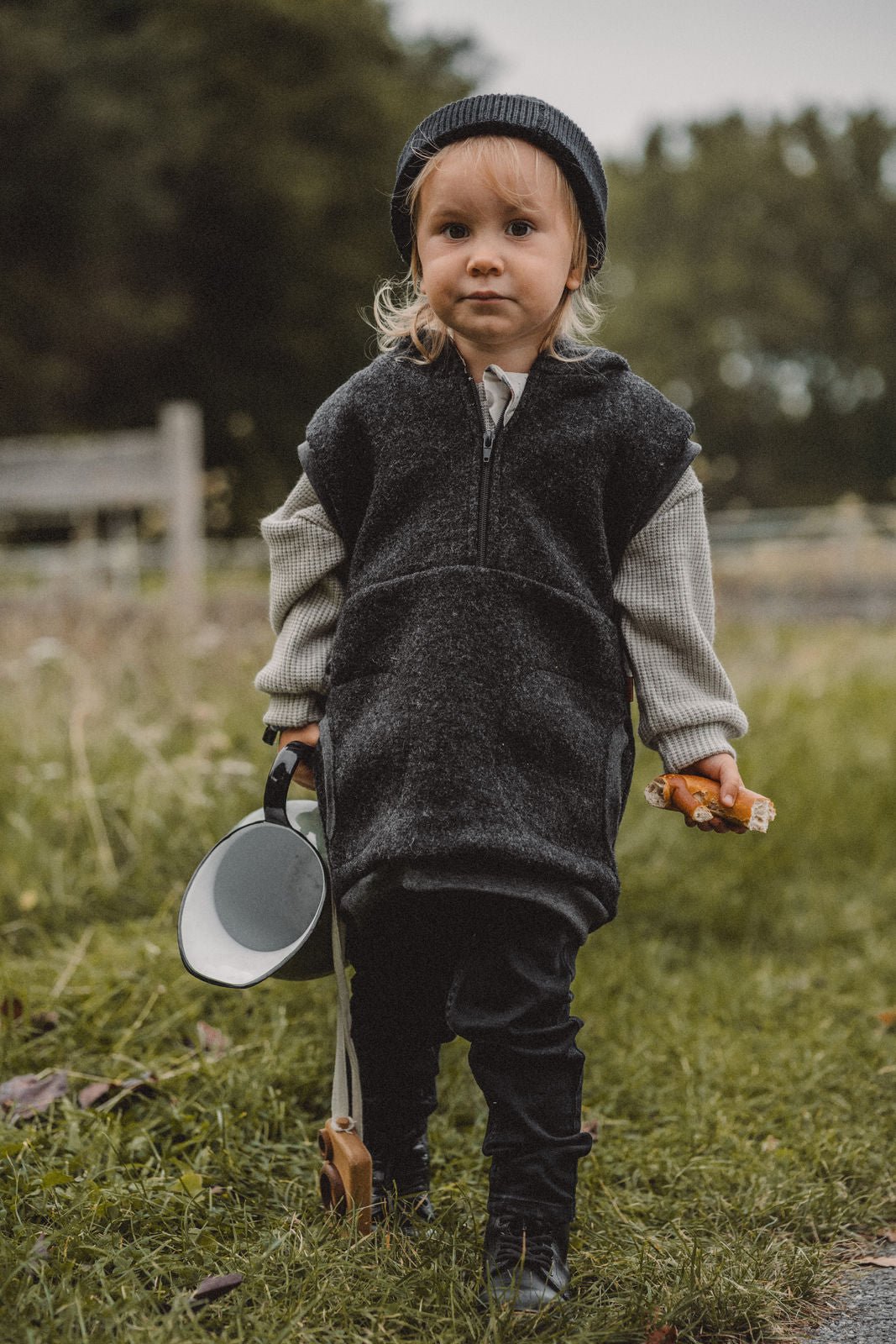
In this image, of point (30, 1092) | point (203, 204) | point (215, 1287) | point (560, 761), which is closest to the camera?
point (215, 1287)

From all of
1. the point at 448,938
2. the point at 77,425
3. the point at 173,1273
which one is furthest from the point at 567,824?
the point at 77,425

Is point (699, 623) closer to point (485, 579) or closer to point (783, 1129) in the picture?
point (485, 579)

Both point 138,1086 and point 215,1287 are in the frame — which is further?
point 138,1086

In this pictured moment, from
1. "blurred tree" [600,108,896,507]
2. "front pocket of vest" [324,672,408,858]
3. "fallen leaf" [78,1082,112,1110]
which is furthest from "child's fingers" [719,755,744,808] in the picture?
"blurred tree" [600,108,896,507]

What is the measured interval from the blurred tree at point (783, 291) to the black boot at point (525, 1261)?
38462mm

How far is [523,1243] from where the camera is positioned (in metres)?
1.98

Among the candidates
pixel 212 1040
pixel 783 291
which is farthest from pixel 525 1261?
pixel 783 291

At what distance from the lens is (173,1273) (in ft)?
6.64

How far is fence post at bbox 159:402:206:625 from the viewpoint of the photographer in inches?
261

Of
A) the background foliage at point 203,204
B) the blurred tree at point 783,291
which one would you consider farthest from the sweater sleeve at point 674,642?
the blurred tree at point 783,291

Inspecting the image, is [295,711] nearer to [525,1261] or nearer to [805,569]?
[525,1261]

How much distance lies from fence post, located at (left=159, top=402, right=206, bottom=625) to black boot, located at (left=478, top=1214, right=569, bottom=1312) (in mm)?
4873

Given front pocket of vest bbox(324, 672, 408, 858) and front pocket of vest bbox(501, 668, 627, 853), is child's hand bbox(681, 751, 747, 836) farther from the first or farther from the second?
front pocket of vest bbox(324, 672, 408, 858)

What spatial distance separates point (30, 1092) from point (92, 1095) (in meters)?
0.12
